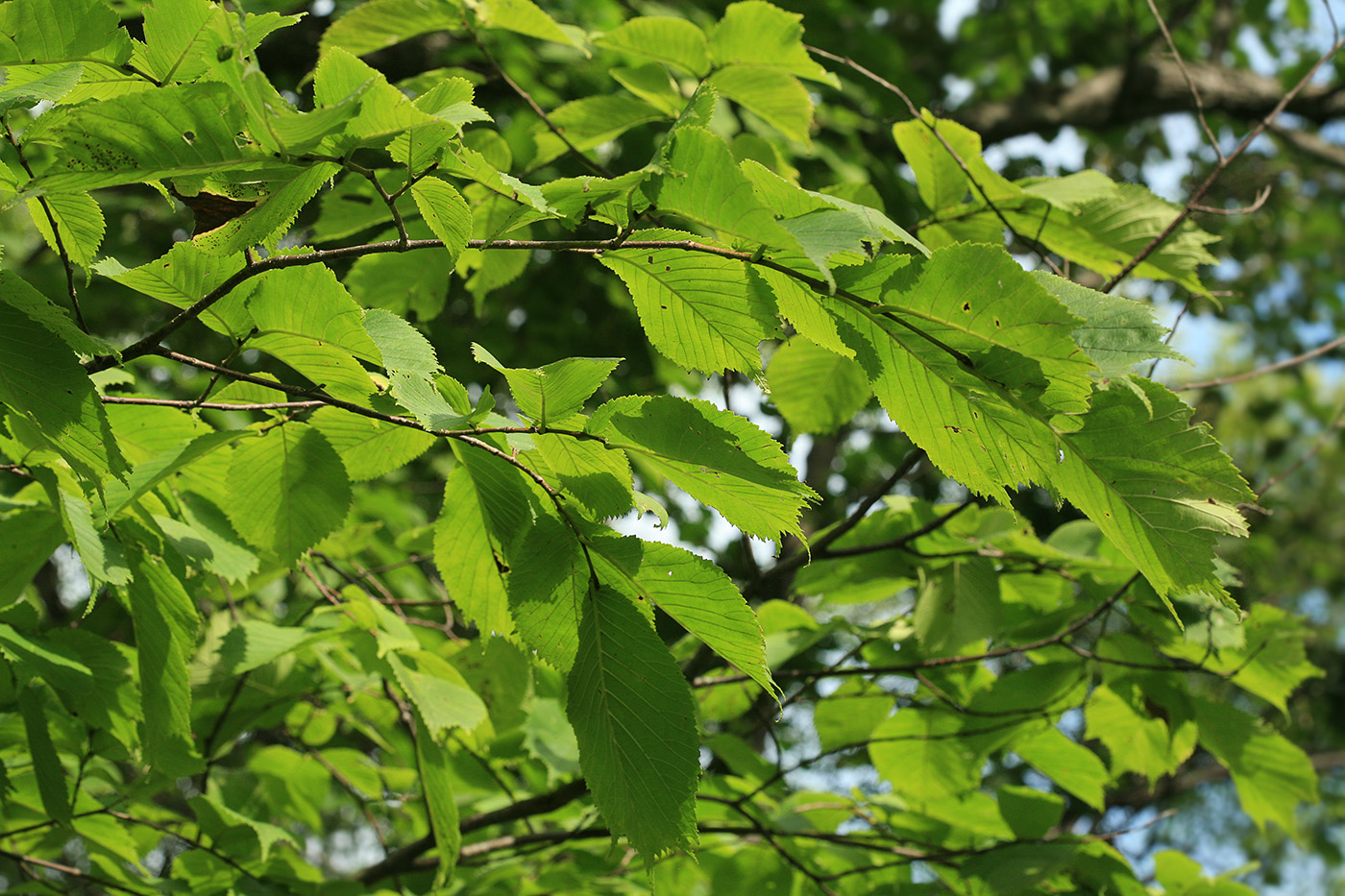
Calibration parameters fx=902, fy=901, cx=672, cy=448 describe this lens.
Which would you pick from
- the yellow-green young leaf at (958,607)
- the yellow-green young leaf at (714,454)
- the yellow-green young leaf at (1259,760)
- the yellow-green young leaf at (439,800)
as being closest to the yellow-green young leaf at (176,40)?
the yellow-green young leaf at (714,454)

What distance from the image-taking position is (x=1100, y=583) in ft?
5.00

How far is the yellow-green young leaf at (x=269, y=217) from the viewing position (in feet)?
2.18

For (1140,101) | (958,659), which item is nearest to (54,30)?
(958,659)

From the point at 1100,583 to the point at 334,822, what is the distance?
663cm

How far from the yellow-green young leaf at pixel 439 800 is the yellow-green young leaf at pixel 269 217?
0.78m

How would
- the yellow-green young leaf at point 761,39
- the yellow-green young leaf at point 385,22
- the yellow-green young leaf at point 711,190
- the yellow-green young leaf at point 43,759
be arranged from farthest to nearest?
1. the yellow-green young leaf at point 385,22
2. the yellow-green young leaf at point 761,39
3. the yellow-green young leaf at point 43,759
4. the yellow-green young leaf at point 711,190

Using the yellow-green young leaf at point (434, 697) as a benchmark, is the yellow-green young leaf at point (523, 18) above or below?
above

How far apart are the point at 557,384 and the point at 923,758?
1281mm

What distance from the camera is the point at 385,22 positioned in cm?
138

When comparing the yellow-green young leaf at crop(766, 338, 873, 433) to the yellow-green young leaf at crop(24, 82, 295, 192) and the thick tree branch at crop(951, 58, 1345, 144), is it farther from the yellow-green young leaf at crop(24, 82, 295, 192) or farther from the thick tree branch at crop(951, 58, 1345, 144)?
the thick tree branch at crop(951, 58, 1345, 144)

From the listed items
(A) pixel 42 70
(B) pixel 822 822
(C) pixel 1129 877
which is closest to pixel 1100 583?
(C) pixel 1129 877

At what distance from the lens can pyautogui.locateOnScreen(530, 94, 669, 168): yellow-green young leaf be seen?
55.5 inches

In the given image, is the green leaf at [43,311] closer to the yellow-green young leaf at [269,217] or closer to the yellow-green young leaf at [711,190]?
the yellow-green young leaf at [269,217]

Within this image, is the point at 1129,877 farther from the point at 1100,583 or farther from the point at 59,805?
the point at 59,805
